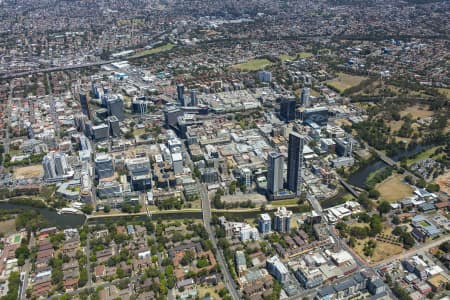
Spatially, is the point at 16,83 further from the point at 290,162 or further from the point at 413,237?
the point at 413,237

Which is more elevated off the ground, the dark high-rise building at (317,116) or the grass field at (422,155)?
the dark high-rise building at (317,116)

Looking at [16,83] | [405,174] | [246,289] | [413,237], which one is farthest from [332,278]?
[16,83]

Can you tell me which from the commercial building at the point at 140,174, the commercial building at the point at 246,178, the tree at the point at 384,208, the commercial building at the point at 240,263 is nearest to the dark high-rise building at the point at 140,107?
the commercial building at the point at 140,174

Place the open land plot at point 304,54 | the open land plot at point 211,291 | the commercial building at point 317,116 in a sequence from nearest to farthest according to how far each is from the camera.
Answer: the open land plot at point 211,291, the commercial building at point 317,116, the open land plot at point 304,54

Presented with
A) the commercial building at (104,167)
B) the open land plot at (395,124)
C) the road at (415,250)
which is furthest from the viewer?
the open land plot at (395,124)

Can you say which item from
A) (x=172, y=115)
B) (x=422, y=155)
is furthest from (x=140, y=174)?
(x=422, y=155)

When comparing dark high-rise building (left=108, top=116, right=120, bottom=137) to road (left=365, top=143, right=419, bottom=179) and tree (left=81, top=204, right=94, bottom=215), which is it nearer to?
tree (left=81, top=204, right=94, bottom=215)

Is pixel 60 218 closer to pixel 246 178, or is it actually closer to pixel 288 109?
pixel 246 178

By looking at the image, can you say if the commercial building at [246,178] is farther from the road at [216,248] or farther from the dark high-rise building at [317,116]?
the dark high-rise building at [317,116]
